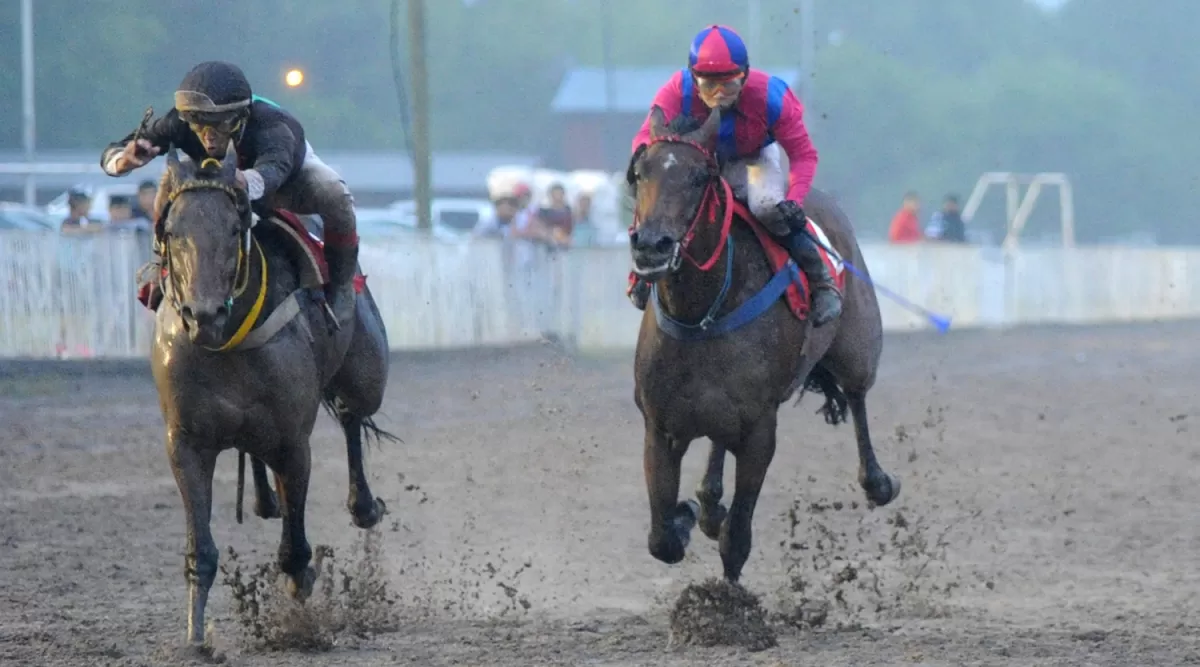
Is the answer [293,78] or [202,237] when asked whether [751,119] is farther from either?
[293,78]

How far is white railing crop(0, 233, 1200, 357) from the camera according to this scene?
1552 cm

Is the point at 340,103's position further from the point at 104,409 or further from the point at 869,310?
the point at 869,310

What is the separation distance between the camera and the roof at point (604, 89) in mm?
59450

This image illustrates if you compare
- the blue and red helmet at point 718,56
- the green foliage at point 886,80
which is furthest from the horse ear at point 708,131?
the green foliage at point 886,80

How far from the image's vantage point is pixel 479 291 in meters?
18.6

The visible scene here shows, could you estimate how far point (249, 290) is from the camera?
6488 mm

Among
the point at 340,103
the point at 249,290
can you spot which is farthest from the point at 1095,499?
the point at 340,103

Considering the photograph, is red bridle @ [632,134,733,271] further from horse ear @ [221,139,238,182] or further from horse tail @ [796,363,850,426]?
horse tail @ [796,363,850,426]

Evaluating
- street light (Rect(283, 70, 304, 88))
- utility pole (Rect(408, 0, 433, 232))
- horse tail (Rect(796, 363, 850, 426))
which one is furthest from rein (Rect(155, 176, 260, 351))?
utility pole (Rect(408, 0, 433, 232))

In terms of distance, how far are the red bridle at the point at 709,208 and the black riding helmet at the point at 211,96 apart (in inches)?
60.3

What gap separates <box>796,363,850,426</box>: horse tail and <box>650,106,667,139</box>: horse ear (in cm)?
227

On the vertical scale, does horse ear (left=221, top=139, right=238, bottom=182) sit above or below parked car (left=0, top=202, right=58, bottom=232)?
above

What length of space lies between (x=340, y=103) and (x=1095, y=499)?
45.2 m

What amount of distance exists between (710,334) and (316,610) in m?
1.93
